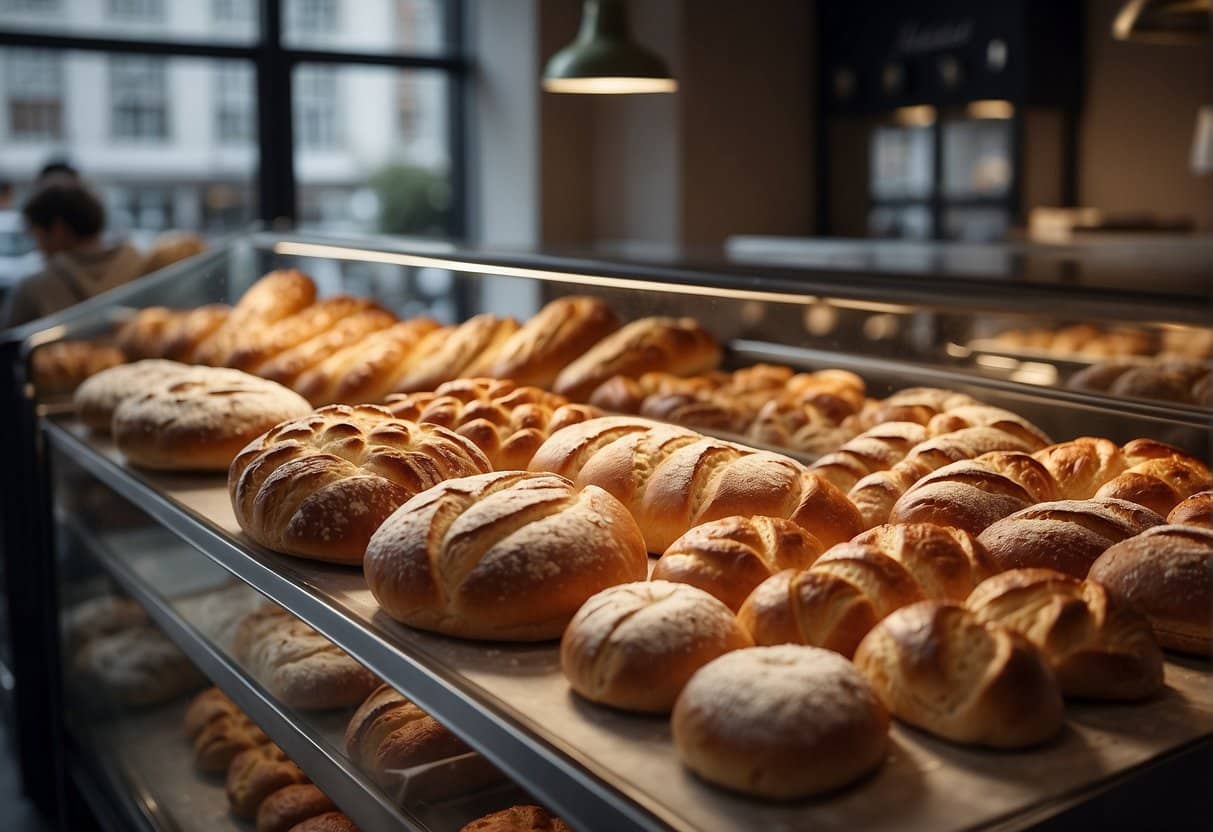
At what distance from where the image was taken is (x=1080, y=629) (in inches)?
42.9

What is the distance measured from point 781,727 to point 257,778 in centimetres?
152

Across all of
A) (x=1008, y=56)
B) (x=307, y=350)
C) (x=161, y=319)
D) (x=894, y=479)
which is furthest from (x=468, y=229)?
(x=894, y=479)

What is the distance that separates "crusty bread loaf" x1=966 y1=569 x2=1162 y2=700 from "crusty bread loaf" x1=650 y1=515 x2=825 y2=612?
0.68ft

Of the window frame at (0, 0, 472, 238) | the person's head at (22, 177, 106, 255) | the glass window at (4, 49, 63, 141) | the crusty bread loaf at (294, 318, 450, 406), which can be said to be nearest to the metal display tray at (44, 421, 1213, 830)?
the crusty bread loaf at (294, 318, 450, 406)

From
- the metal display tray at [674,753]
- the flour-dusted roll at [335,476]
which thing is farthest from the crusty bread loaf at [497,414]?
the metal display tray at [674,753]

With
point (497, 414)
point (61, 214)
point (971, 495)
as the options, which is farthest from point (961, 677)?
point (61, 214)

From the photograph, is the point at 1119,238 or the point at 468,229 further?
the point at 468,229

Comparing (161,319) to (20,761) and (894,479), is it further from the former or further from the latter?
(894,479)

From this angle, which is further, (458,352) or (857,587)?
(458,352)

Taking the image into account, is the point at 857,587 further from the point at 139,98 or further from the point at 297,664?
the point at 139,98

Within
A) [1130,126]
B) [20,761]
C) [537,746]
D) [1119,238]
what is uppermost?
[1130,126]

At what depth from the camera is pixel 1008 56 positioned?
7199 millimetres

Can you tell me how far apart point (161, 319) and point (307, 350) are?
2.80 ft

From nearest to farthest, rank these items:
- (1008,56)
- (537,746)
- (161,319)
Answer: (537,746) < (161,319) < (1008,56)
